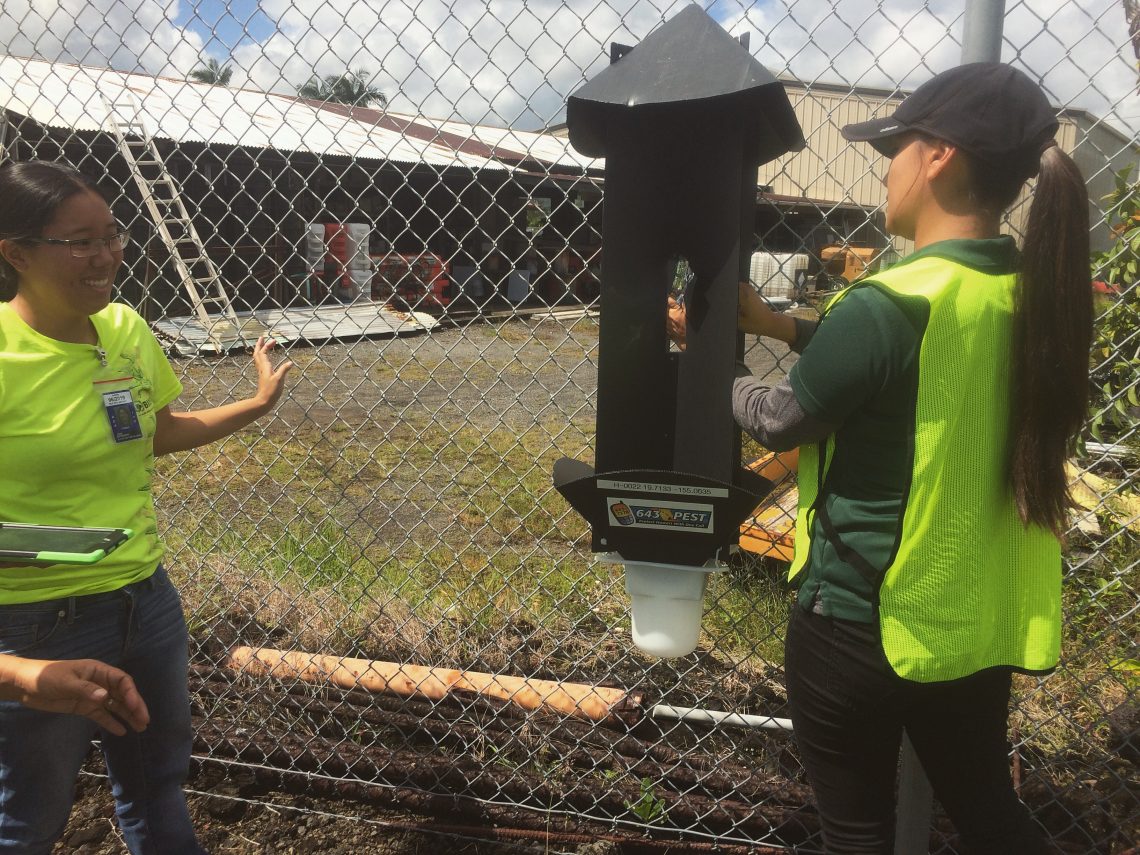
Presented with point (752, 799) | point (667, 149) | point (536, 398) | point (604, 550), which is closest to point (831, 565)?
point (604, 550)

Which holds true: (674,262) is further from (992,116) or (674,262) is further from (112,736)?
(112,736)

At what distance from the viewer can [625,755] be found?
8.70ft

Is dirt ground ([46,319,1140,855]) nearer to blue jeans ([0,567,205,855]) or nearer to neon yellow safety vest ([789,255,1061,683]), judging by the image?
blue jeans ([0,567,205,855])

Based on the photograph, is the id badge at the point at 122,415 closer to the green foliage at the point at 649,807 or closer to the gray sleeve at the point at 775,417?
the gray sleeve at the point at 775,417

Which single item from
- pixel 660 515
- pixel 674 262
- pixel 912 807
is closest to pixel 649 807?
pixel 912 807

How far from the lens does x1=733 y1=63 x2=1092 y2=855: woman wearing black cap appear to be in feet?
4.50

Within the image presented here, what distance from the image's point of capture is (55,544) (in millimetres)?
1568

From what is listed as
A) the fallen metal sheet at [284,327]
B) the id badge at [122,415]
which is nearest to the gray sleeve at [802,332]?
the fallen metal sheet at [284,327]

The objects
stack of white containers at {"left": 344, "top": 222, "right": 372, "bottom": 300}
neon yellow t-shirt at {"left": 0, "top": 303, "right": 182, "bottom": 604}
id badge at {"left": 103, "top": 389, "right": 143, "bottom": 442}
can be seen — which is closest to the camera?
→ neon yellow t-shirt at {"left": 0, "top": 303, "right": 182, "bottom": 604}

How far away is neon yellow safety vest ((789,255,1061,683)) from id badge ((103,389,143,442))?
1397 mm

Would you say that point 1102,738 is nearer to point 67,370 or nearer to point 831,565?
point 831,565

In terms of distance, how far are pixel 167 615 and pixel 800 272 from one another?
1.89 meters

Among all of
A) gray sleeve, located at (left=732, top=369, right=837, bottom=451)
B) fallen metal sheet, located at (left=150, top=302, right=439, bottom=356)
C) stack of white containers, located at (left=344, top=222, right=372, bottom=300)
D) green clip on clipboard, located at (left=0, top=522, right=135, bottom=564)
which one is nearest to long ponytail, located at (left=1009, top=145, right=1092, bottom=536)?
gray sleeve, located at (left=732, top=369, right=837, bottom=451)

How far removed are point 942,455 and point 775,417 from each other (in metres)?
0.27
